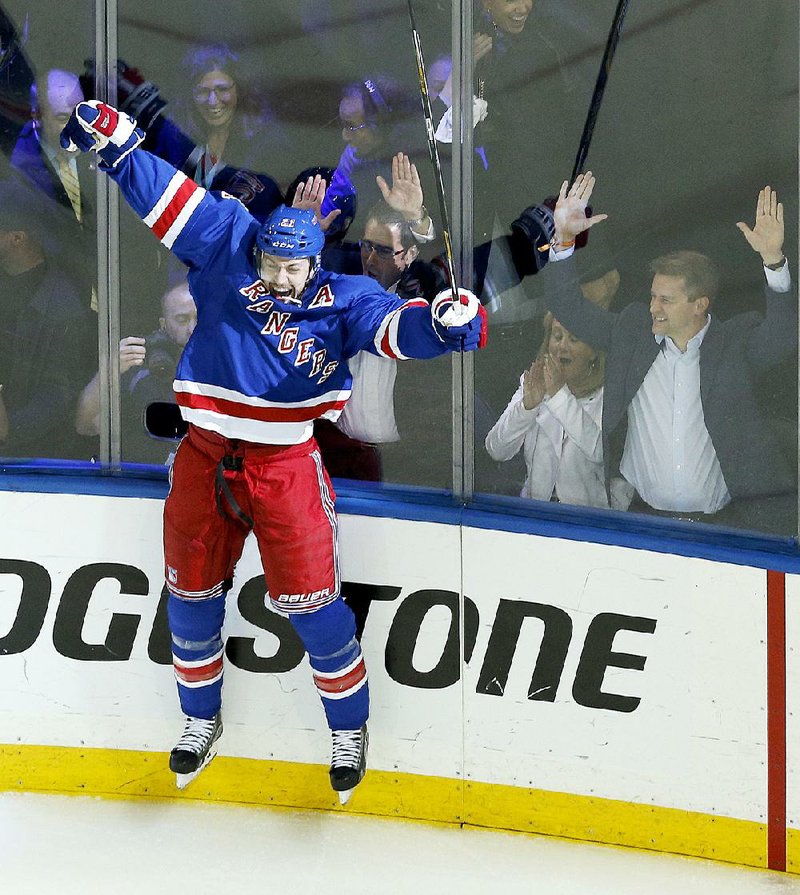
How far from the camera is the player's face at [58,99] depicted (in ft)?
10.4

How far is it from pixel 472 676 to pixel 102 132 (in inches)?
A: 61.3

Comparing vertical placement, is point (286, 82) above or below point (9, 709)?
above

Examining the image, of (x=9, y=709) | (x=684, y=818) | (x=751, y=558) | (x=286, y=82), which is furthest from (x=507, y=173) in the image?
(x=9, y=709)

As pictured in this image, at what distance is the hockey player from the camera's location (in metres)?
2.79

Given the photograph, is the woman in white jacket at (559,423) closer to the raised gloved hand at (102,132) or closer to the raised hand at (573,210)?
the raised hand at (573,210)

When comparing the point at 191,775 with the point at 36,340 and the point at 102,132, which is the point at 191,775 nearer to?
the point at 36,340

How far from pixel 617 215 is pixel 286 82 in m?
0.89

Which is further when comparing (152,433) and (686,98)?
(152,433)

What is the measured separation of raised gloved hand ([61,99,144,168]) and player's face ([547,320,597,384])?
3.54 feet

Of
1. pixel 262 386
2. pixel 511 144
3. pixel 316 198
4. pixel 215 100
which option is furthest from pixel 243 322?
pixel 511 144

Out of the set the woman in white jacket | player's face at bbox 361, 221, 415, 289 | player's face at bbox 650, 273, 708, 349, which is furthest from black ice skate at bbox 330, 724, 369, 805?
player's face at bbox 650, 273, 708, 349

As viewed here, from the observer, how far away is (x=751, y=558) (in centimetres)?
285

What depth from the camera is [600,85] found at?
290 cm

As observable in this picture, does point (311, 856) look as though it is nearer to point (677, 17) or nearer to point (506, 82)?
point (506, 82)
